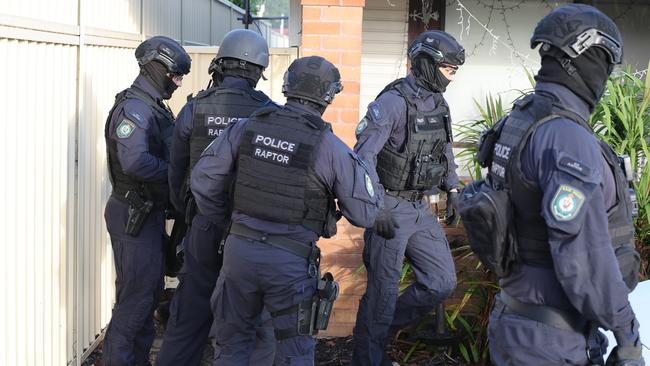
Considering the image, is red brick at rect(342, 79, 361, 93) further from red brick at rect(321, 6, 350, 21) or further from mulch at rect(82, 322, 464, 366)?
mulch at rect(82, 322, 464, 366)

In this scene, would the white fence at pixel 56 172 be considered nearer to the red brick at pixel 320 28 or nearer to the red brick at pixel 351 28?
the red brick at pixel 320 28

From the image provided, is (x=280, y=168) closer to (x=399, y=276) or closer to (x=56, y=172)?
(x=399, y=276)

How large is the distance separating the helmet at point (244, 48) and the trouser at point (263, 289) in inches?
51.2

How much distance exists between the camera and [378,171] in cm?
544

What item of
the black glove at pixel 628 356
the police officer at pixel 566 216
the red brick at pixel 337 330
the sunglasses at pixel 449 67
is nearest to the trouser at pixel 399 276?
the sunglasses at pixel 449 67

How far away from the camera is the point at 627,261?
3.07 m

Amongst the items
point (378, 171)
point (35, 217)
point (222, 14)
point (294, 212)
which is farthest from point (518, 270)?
point (222, 14)

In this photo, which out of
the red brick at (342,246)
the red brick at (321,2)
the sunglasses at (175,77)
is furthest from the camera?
the red brick at (342,246)

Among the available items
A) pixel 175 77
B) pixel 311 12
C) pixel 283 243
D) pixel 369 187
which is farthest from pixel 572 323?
pixel 311 12

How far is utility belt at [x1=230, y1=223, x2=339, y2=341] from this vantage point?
13.7 feet

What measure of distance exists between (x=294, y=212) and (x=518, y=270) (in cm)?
129

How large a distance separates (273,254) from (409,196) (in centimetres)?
148

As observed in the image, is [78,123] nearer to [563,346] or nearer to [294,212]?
[294,212]

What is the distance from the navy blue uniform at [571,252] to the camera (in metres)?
2.88
